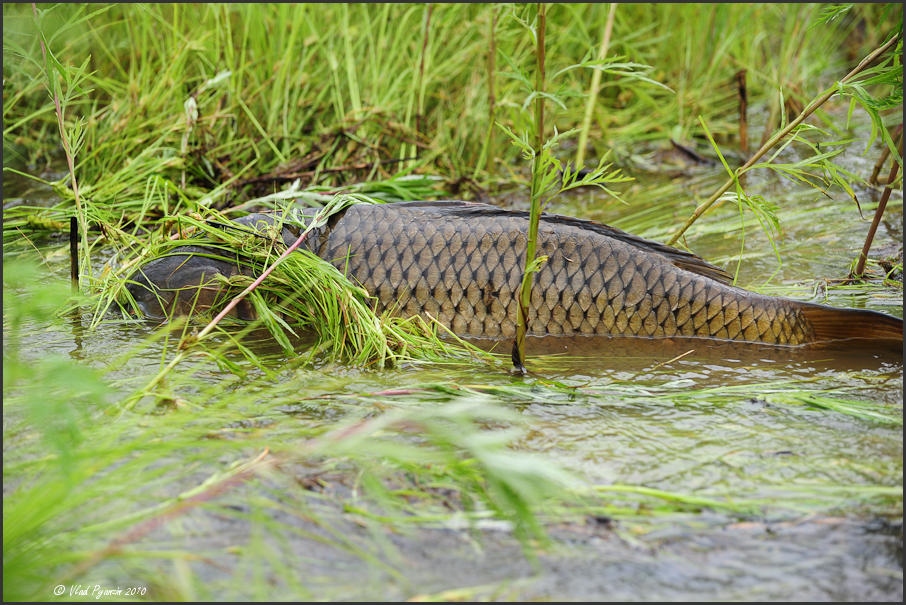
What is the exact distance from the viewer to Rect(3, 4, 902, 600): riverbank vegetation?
194 cm

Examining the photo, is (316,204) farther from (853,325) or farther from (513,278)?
(853,325)

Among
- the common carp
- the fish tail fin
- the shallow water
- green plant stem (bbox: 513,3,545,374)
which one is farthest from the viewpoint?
the common carp

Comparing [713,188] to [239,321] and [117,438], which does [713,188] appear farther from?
[117,438]

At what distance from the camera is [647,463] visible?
7.73 ft

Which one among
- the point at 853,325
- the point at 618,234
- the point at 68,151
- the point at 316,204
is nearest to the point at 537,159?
the point at 618,234

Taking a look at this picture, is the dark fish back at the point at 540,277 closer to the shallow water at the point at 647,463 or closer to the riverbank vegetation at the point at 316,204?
the shallow water at the point at 647,463

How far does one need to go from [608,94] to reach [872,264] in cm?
307

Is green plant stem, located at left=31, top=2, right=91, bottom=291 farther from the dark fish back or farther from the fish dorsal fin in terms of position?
the fish dorsal fin

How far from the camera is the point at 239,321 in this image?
11.5 ft

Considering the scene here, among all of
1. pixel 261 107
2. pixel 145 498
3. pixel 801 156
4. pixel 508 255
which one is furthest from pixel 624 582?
pixel 801 156

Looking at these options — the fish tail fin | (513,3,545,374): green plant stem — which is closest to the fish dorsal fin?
the fish tail fin

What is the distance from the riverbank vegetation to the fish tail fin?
36 centimetres

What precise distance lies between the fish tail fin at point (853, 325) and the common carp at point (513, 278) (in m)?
0.06

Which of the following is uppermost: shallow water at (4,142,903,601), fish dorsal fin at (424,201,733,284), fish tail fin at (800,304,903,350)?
fish dorsal fin at (424,201,733,284)
